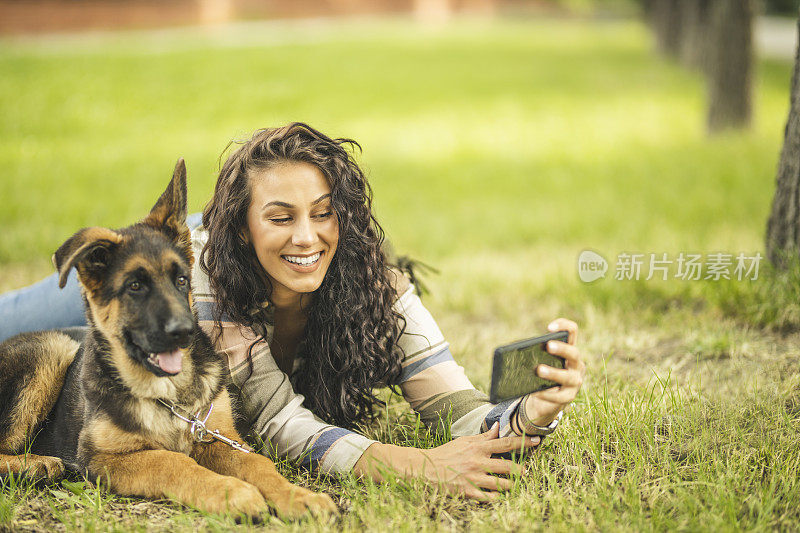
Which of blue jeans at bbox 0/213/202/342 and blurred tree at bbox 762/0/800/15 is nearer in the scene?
blue jeans at bbox 0/213/202/342

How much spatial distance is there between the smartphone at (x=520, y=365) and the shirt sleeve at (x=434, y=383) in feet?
1.48

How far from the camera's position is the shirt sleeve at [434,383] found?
119 inches

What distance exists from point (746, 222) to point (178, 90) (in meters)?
13.5

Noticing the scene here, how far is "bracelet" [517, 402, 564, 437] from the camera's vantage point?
2670 mm

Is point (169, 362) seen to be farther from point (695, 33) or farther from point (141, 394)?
point (695, 33)

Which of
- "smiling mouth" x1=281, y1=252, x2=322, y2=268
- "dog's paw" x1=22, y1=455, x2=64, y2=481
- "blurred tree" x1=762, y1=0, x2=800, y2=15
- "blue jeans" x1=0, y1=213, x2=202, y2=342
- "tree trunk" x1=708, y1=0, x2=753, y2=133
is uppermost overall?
"blurred tree" x1=762, y1=0, x2=800, y2=15

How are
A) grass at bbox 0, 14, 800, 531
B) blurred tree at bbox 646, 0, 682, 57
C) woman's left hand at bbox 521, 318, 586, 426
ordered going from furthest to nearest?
blurred tree at bbox 646, 0, 682, 57, grass at bbox 0, 14, 800, 531, woman's left hand at bbox 521, 318, 586, 426

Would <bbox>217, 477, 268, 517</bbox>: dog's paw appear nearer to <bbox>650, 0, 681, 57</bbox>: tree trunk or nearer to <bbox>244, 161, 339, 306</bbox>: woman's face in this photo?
<bbox>244, 161, 339, 306</bbox>: woman's face

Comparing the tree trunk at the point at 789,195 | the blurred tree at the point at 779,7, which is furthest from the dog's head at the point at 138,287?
the blurred tree at the point at 779,7

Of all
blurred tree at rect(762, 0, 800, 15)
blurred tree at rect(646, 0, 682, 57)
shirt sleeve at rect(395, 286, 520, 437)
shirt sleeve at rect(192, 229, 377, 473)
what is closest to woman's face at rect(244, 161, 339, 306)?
shirt sleeve at rect(192, 229, 377, 473)

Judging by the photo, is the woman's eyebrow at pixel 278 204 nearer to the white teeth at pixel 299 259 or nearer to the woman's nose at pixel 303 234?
the woman's nose at pixel 303 234

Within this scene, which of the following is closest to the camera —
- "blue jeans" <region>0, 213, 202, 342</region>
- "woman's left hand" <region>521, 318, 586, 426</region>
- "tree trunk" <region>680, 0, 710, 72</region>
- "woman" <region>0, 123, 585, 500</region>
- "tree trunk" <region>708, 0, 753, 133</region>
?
"woman's left hand" <region>521, 318, 586, 426</region>

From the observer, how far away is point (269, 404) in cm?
295

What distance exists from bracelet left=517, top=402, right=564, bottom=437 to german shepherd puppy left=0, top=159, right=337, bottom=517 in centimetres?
79
